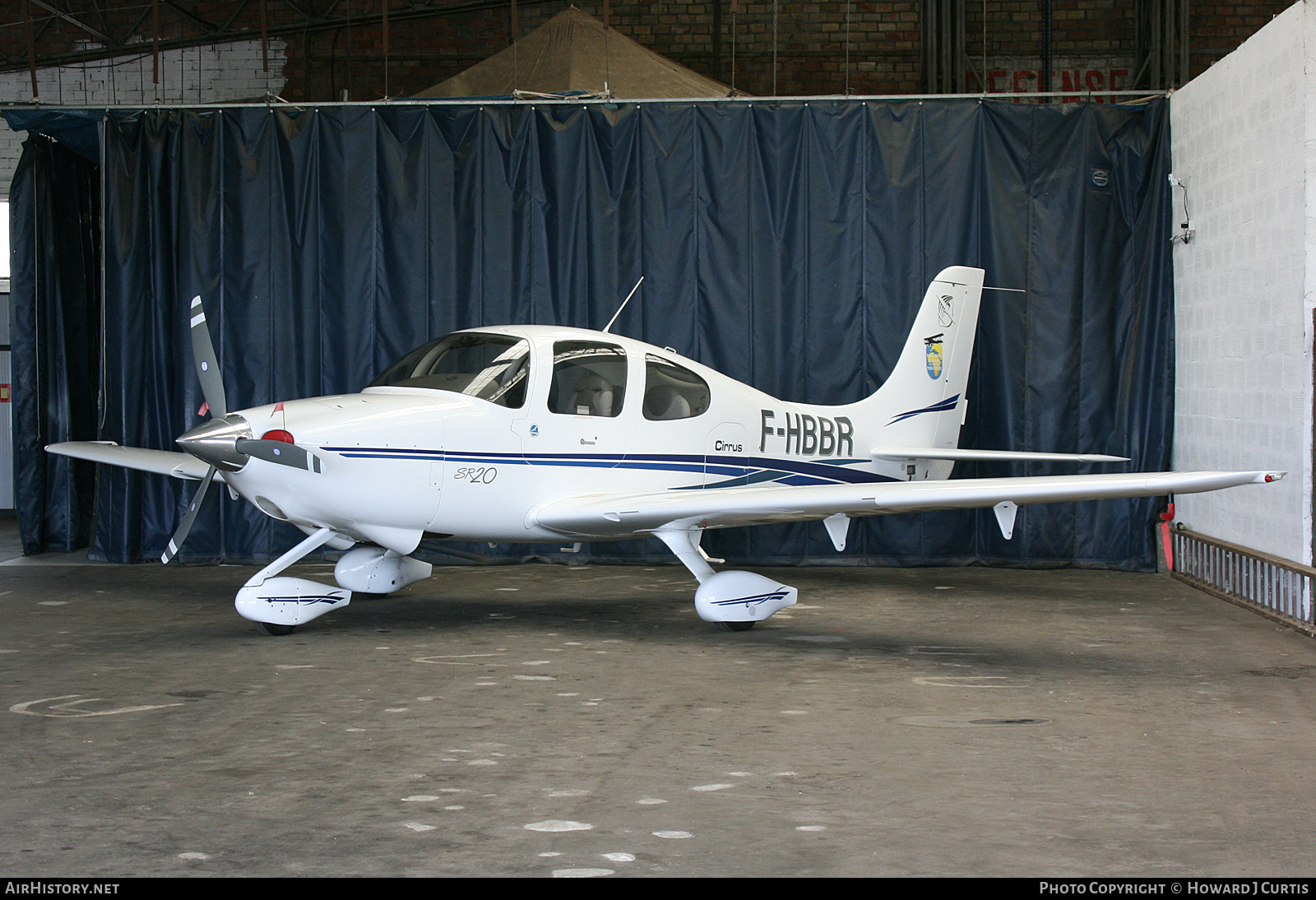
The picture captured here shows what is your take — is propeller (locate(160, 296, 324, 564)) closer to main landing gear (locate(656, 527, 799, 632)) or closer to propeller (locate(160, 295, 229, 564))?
propeller (locate(160, 295, 229, 564))

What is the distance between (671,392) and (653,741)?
9.94 feet

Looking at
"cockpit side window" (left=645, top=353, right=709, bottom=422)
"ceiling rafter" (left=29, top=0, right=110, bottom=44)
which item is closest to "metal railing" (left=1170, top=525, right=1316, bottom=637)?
"cockpit side window" (left=645, top=353, right=709, bottom=422)

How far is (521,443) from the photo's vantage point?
628cm

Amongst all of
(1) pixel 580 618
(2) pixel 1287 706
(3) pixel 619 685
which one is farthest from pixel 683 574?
(2) pixel 1287 706

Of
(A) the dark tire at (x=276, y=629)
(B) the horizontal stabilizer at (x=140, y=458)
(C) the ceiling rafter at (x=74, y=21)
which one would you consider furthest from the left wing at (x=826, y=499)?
(C) the ceiling rafter at (x=74, y=21)

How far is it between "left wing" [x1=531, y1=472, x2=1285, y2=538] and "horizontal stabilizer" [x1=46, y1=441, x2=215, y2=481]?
240 centimetres

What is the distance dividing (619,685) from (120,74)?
1018cm

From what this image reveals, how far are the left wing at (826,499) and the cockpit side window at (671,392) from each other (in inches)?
18.4

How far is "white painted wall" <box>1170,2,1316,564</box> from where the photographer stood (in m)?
6.55

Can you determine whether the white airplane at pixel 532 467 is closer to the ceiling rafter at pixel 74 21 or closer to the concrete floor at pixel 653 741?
the concrete floor at pixel 653 741

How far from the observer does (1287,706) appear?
15.3ft

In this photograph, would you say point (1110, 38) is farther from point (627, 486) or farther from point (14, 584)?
point (14, 584)

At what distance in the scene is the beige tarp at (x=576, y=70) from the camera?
948 cm
